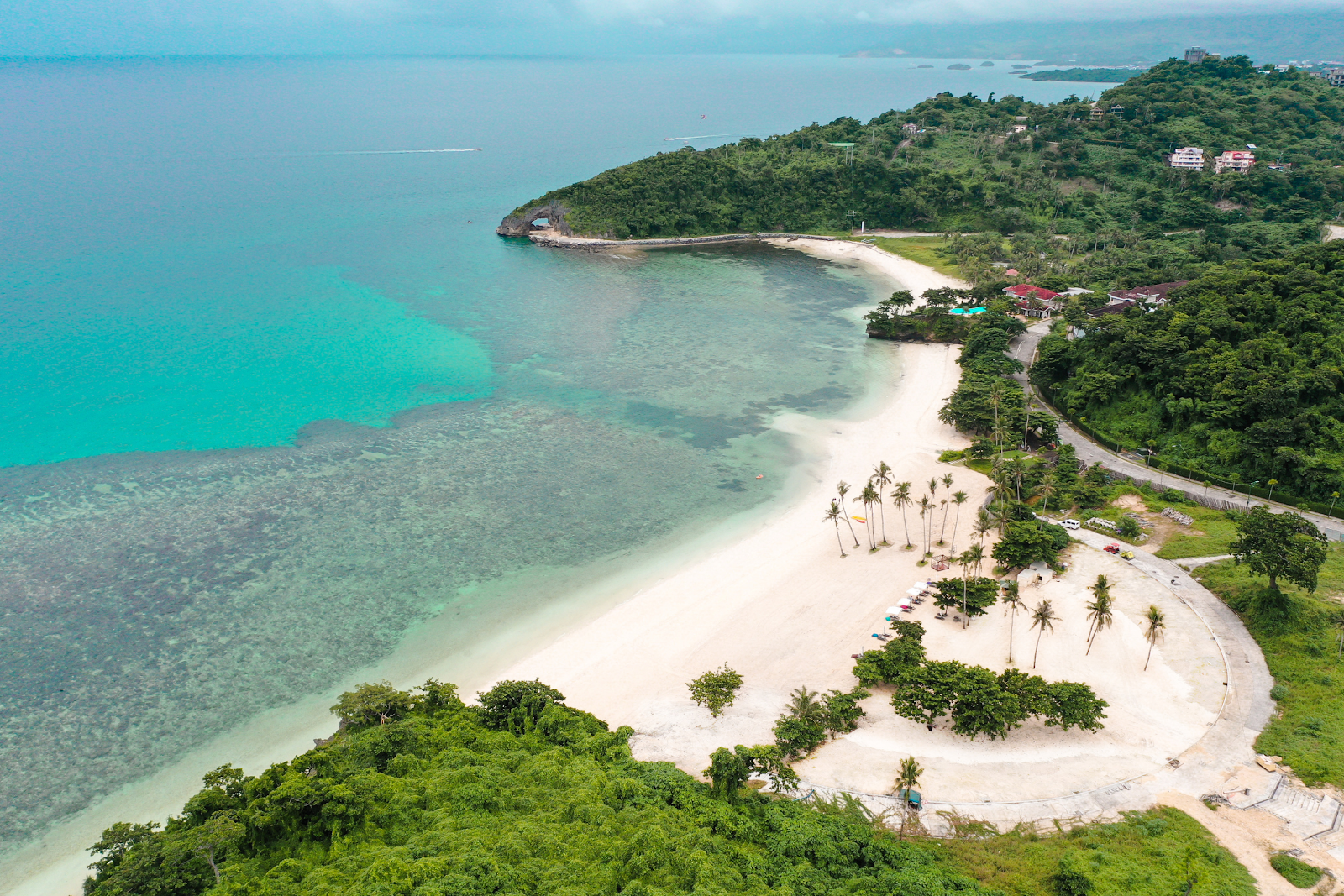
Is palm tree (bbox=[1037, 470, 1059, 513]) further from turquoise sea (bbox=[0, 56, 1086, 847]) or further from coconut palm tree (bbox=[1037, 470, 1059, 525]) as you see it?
turquoise sea (bbox=[0, 56, 1086, 847])

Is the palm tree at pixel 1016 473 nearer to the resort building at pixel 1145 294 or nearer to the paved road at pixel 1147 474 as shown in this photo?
the paved road at pixel 1147 474

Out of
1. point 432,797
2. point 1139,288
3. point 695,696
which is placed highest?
point 1139,288

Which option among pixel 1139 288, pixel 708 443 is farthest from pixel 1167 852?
pixel 1139 288

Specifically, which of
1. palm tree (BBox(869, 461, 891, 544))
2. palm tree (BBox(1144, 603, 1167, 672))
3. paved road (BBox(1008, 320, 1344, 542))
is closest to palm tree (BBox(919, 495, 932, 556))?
palm tree (BBox(869, 461, 891, 544))

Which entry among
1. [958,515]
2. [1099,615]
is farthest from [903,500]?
[1099,615]

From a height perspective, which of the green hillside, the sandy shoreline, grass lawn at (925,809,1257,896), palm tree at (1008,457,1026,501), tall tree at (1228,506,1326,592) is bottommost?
the sandy shoreline

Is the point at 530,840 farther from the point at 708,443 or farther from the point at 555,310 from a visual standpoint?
the point at 555,310
